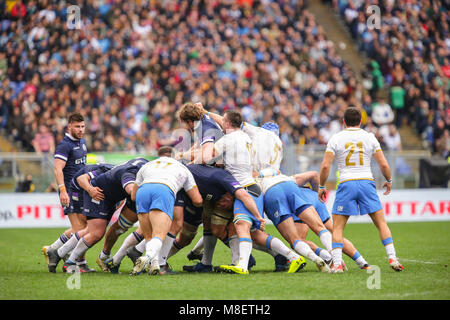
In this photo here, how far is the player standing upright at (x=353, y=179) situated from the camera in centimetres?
897

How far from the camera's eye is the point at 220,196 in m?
9.38

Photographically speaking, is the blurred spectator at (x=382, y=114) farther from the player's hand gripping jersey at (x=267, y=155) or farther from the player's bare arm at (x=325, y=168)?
the player's bare arm at (x=325, y=168)

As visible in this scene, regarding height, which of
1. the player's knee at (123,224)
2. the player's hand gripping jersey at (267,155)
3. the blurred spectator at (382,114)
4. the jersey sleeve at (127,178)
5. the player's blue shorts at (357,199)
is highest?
the blurred spectator at (382,114)

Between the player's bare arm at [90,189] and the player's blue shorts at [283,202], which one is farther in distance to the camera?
the player's bare arm at [90,189]

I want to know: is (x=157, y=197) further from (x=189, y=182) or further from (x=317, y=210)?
(x=317, y=210)

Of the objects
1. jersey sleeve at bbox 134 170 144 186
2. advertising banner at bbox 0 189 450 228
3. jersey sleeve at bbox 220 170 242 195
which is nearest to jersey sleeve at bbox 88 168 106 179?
jersey sleeve at bbox 134 170 144 186

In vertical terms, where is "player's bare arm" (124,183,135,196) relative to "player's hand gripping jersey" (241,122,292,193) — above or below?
below

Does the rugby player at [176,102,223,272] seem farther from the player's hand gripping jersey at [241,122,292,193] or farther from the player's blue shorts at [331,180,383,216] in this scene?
the player's blue shorts at [331,180,383,216]

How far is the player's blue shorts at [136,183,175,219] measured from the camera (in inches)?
341

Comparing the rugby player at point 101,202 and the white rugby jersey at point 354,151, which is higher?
the white rugby jersey at point 354,151

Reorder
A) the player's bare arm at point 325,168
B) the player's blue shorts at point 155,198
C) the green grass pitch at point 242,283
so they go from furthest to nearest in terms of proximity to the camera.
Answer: the player's bare arm at point 325,168, the player's blue shorts at point 155,198, the green grass pitch at point 242,283

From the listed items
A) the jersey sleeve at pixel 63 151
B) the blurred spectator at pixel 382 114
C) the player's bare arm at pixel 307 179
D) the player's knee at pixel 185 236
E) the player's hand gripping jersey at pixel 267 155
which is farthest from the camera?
the blurred spectator at pixel 382 114

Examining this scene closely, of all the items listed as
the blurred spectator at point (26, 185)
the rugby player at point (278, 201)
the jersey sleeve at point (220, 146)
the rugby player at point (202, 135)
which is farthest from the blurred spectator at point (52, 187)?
the jersey sleeve at point (220, 146)
